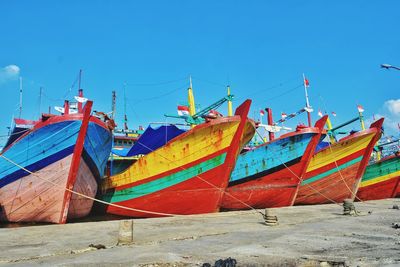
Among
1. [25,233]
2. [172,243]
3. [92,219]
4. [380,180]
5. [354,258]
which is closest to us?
[354,258]

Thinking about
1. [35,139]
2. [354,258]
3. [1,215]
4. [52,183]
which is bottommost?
[354,258]

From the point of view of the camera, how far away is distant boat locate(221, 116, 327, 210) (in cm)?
1412

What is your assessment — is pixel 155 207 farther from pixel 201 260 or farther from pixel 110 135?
pixel 201 260

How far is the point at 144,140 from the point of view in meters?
13.9

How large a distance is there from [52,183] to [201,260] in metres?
6.50

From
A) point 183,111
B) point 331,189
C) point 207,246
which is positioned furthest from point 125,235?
point 331,189

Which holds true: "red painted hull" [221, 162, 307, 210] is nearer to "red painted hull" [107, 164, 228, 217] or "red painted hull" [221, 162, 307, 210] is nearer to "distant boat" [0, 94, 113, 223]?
"red painted hull" [107, 164, 228, 217]

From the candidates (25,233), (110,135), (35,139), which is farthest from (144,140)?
(25,233)

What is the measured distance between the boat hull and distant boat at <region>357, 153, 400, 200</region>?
18.0 metres

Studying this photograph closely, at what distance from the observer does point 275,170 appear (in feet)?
46.5

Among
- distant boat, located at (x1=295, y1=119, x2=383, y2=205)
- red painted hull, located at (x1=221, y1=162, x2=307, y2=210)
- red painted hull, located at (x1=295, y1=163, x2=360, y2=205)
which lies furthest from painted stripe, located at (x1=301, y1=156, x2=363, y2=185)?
red painted hull, located at (x1=221, y1=162, x2=307, y2=210)

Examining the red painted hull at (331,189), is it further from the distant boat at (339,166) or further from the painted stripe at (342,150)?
the painted stripe at (342,150)

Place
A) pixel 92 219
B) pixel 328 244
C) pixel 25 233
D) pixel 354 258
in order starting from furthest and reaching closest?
pixel 92 219 → pixel 25 233 → pixel 328 244 → pixel 354 258

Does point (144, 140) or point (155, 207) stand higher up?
point (144, 140)
